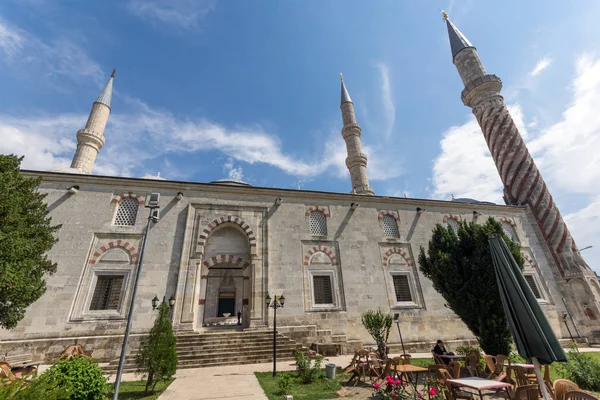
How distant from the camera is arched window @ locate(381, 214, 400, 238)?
14.9 m

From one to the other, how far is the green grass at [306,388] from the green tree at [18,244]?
7.37 meters

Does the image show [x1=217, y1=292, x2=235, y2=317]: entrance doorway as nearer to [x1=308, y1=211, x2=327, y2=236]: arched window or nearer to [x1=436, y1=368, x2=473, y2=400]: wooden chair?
[x1=308, y1=211, x2=327, y2=236]: arched window

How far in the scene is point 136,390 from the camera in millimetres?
6664

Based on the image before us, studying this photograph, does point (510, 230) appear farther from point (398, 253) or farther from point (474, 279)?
point (474, 279)

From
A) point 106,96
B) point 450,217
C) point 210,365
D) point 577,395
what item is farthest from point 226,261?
point 106,96

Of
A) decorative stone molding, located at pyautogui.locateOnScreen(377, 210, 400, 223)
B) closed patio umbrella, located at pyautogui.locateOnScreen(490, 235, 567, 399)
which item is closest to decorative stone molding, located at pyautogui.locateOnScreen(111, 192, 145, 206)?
decorative stone molding, located at pyautogui.locateOnScreen(377, 210, 400, 223)

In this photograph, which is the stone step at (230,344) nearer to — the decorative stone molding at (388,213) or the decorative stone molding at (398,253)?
the decorative stone molding at (398,253)

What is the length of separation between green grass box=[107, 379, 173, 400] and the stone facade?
134 inches

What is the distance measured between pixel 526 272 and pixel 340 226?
11465 mm

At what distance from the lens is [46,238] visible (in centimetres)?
930

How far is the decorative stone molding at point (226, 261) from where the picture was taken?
1241 cm

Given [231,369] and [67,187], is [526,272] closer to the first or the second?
[231,369]

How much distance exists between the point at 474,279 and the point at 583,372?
278 cm

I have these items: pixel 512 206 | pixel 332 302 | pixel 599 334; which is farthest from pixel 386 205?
pixel 599 334
